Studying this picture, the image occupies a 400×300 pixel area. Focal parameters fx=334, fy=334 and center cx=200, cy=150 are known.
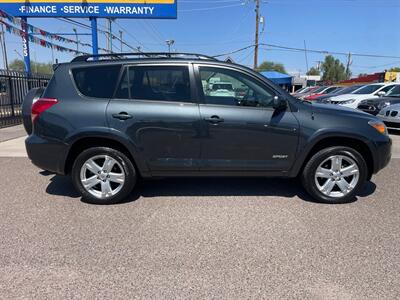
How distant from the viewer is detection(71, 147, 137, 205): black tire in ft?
13.5

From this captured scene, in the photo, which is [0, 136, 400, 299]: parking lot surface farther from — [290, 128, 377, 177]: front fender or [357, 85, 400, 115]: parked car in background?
[357, 85, 400, 115]: parked car in background

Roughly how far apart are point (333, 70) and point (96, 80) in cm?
9809

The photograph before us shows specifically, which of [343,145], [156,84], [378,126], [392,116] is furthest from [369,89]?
[156,84]

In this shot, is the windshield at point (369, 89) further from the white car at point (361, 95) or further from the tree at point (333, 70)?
the tree at point (333, 70)

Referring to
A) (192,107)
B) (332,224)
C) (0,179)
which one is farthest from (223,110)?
(0,179)

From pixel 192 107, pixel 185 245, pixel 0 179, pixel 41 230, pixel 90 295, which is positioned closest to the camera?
pixel 90 295

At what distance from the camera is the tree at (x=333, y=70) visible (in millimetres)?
91312

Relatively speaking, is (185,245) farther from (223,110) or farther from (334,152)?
(334,152)

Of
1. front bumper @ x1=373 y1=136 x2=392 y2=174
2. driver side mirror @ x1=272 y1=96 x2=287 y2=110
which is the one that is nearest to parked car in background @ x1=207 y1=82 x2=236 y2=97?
driver side mirror @ x1=272 y1=96 x2=287 y2=110

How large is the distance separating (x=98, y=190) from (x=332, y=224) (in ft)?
9.29

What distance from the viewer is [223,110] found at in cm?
405

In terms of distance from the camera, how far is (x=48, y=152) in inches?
163

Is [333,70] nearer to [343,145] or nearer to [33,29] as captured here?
[33,29]

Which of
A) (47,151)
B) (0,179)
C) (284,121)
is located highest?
(284,121)
